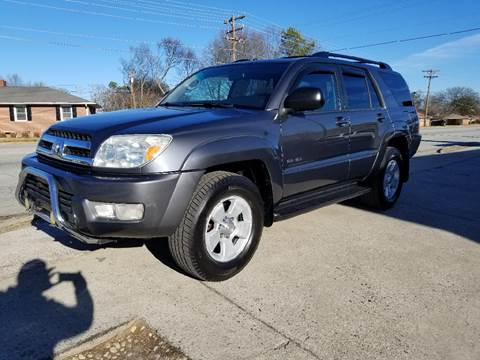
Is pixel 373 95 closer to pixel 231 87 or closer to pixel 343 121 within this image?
pixel 343 121

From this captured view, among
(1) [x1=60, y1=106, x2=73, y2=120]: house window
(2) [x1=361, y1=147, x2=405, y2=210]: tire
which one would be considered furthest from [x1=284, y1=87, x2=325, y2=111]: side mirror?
(1) [x1=60, y1=106, x2=73, y2=120]: house window

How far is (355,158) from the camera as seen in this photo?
498cm

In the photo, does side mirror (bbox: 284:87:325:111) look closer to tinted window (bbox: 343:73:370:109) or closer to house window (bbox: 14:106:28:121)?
tinted window (bbox: 343:73:370:109)

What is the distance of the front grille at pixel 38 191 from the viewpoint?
340 centimetres

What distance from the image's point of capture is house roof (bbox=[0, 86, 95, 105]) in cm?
3273

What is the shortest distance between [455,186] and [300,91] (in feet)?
17.8

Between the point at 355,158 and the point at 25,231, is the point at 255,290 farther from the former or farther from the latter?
the point at 25,231

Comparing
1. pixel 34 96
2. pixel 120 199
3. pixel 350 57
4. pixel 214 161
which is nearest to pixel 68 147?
pixel 120 199

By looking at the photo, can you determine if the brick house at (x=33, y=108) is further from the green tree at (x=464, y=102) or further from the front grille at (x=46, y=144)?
the green tree at (x=464, y=102)

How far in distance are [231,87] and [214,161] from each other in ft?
4.55

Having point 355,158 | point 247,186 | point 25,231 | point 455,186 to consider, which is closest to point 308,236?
point 355,158

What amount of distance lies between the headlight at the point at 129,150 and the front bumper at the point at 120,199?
0.11 meters

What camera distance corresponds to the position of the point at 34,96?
112 ft

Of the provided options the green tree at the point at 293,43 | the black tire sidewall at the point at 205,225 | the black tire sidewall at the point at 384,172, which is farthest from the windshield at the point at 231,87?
the green tree at the point at 293,43
